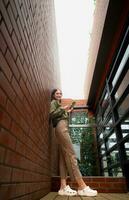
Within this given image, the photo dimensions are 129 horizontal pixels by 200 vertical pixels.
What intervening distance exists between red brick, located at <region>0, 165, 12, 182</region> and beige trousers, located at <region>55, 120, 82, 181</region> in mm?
1575

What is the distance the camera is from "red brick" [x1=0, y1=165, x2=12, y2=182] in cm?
84

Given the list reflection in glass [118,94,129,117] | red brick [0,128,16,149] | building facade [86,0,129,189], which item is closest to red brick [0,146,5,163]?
red brick [0,128,16,149]

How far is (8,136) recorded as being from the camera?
3.10 feet

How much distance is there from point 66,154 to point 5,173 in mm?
1668

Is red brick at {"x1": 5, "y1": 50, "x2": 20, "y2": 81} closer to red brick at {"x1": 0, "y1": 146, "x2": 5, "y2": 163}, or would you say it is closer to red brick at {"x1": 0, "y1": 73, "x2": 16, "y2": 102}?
red brick at {"x1": 0, "y1": 73, "x2": 16, "y2": 102}

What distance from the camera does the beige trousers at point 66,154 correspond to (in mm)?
2388

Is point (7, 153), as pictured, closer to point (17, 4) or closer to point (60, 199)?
point (17, 4)

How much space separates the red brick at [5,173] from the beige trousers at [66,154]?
1575 millimetres

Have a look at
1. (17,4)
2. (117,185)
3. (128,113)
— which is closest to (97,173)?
(117,185)

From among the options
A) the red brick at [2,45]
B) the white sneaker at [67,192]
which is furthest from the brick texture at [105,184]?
the red brick at [2,45]

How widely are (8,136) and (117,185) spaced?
2538 millimetres

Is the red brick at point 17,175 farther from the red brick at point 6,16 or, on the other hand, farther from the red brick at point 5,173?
the red brick at point 6,16

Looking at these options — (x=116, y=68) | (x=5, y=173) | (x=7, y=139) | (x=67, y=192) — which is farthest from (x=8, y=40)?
(x=116, y=68)

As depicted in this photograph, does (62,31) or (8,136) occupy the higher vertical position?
(62,31)
